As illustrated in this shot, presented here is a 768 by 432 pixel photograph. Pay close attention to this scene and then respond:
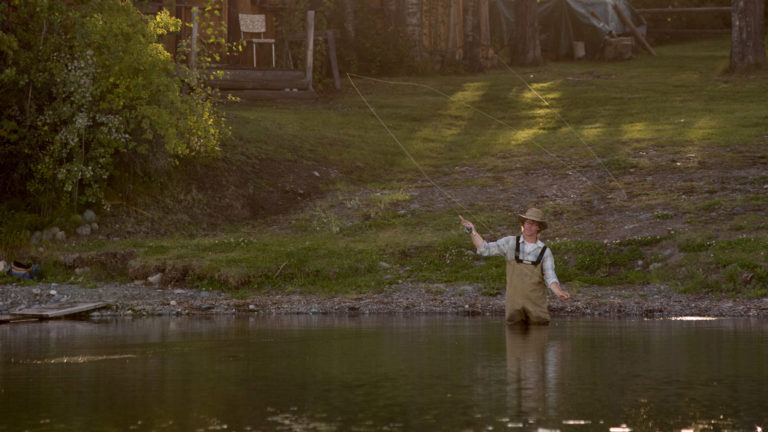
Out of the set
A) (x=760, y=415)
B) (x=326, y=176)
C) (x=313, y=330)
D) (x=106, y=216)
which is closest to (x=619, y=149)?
(x=326, y=176)

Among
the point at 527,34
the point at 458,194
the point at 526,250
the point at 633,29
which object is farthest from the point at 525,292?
the point at 633,29

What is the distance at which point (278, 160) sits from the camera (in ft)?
89.5

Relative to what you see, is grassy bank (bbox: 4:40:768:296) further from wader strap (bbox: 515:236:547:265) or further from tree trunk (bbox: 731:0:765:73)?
wader strap (bbox: 515:236:547:265)

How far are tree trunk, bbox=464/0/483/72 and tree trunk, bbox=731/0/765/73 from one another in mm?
8625

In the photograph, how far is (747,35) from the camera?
35594mm

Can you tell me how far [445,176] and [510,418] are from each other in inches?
711

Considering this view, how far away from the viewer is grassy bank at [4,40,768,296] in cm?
2000

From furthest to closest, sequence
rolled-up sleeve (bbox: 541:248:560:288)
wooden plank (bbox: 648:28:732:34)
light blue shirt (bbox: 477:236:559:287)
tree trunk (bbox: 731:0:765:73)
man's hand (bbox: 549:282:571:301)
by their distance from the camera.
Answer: wooden plank (bbox: 648:28:732:34), tree trunk (bbox: 731:0:765:73), light blue shirt (bbox: 477:236:559:287), rolled-up sleeve (bbox: 541:248:560:288), man's hand (bbox: 549:282:571:301)

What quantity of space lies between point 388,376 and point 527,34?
3173 cm

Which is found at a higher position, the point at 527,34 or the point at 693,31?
the point at 693,31

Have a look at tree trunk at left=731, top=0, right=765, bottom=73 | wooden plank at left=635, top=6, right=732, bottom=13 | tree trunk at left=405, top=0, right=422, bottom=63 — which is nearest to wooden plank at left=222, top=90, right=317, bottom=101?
tree trunk at left=405, top=0, right=422, bottom=63

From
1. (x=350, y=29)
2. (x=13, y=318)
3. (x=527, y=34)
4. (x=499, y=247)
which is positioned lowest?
(x=13, y=318)

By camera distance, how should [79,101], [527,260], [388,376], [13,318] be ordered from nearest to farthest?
[388,376], [527,260], [13,318], [79,101]

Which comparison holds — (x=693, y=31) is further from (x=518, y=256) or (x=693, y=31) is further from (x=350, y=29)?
(x=518, y=256)
